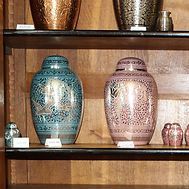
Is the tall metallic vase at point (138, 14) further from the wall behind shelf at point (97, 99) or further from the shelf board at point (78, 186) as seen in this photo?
the shelf board at point (78, 186)

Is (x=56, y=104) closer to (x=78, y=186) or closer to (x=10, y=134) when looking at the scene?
(x=10, y=134)

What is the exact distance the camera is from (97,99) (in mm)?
1708

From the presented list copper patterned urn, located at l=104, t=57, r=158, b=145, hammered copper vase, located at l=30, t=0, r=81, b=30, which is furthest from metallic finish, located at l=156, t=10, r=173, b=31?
hammered copper vase, located at l=30, t=0, r=81, b=30

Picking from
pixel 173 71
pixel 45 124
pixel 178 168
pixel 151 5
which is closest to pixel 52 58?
pixel 45 124

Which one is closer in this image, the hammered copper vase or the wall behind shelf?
the hammered copper vase

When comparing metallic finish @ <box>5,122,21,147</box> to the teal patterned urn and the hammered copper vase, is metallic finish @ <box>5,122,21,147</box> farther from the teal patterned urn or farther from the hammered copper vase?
the hammered copper vase

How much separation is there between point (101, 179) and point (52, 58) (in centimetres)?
48

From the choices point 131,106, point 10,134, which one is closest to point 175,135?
point 131,106

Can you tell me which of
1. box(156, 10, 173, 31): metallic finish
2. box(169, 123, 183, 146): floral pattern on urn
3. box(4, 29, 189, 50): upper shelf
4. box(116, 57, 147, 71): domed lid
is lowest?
box(169, 123, 183, 146): floral pattern on urn

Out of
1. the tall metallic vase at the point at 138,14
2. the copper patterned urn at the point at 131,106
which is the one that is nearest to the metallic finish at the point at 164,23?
the tall metallic vase at the point at 138,14

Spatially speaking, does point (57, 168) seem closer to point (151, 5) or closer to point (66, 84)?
point (66, 84)

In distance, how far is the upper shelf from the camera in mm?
1401

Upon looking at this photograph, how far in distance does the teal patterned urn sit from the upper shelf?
117 millimetres

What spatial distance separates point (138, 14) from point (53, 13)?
0.25 metres
